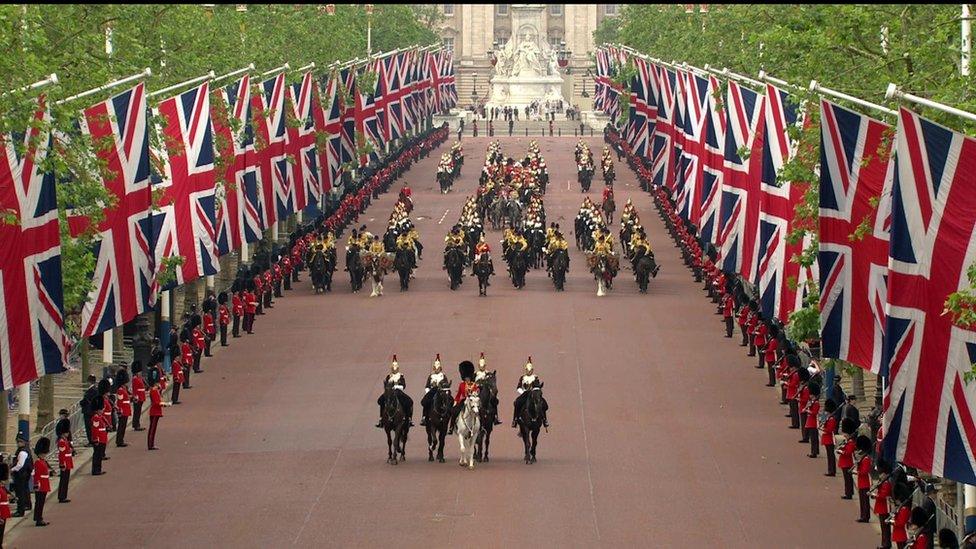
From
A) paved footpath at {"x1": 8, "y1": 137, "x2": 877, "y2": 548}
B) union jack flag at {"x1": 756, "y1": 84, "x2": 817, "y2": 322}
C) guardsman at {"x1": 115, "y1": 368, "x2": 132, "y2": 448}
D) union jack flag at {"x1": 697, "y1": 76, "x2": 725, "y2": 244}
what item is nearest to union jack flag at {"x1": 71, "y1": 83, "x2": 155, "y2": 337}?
guardsman at {"x1": 115, "y1": 368, "x2": 132, "y2": 448}

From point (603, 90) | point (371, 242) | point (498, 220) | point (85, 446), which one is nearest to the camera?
point (85, 446)

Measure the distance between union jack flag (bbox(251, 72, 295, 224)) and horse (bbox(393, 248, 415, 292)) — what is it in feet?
10.6

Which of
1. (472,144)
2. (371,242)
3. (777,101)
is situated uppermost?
(777,101)

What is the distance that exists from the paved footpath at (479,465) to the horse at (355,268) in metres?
3.11

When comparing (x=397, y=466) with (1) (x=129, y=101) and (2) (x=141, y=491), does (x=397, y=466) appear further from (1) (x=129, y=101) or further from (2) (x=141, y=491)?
(1) (x=129, y=101)

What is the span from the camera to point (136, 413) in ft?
123

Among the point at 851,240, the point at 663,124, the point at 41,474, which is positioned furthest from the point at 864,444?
the point at 663,124

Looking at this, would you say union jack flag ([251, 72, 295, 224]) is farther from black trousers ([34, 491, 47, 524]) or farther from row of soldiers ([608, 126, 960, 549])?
black trousers ([34, 491, 47, 524])

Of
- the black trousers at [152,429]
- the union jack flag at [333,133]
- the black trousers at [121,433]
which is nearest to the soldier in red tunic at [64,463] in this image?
the black trousers at [152,429]

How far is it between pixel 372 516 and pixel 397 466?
3.98 metres

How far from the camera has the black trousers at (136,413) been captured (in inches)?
1467

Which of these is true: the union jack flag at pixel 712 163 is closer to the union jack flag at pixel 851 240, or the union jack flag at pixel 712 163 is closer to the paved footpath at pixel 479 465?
the paved footpath at pixel 479 465

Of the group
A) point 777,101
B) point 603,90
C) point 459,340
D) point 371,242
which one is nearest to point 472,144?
point 603,90

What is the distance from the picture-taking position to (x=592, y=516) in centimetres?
2978
